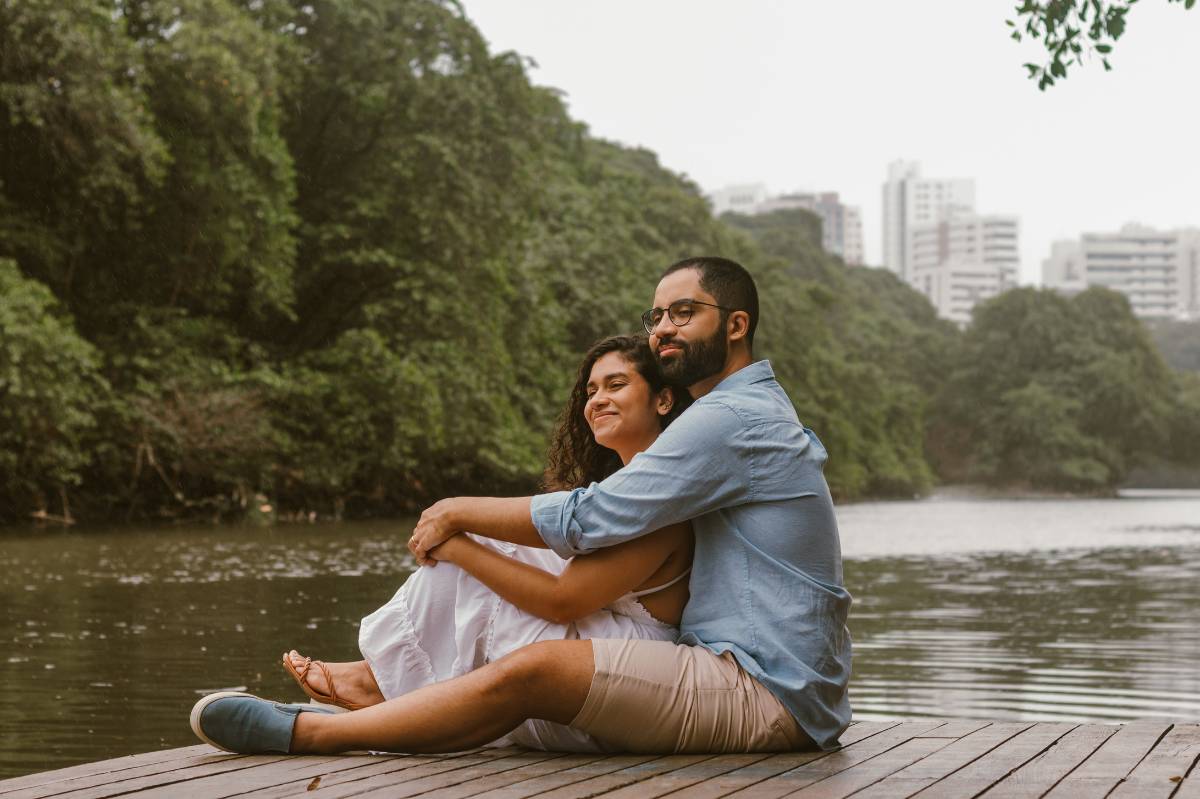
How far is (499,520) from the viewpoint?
358cm

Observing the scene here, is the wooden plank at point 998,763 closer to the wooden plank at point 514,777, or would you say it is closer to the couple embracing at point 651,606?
the couple embracing at point 651,606

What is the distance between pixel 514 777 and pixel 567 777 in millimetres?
111

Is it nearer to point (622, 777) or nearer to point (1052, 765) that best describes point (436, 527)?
point (622, 777)

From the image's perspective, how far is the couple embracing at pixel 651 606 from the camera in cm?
354

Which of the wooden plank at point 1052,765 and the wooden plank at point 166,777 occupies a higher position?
the wooden plank at point 166,777

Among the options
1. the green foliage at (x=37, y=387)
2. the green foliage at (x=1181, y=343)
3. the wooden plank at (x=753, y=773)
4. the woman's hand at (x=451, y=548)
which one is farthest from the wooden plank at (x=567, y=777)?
the green foliage at (x=1181, y=343)

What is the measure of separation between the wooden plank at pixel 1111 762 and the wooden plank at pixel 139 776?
5.75 ft

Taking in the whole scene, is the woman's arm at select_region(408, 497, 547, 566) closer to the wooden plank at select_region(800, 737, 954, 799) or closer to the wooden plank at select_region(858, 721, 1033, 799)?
the wooden plank at select_region(800, 737, 954, 799)

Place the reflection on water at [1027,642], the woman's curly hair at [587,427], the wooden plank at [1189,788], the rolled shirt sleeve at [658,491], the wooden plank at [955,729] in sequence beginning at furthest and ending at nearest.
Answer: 1. the reflection on water at [1027,642]
2. the wooden plank at [955,729]
3. the woman's curly hair at [587,427]
4. the rolled shirt sleeve at [658,491]
5. the wooden plank at [1189,788]

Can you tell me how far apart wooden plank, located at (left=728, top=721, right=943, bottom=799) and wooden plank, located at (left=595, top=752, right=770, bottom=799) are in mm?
118

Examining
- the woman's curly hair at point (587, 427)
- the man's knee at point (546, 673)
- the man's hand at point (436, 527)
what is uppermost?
the woman's curly hair at point (587, 427)

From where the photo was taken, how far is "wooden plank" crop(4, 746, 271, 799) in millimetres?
3197

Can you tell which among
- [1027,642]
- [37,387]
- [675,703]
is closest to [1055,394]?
[37,387]

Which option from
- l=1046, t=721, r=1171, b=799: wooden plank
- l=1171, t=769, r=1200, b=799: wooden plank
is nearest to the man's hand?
l=1046, t=721, r=1171, b=799: wooden plank
